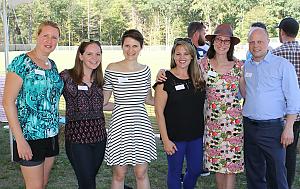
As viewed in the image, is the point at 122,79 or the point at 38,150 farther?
the point at 122,79

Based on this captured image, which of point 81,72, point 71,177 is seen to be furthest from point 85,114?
point 71,177

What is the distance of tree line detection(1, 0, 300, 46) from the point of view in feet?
154

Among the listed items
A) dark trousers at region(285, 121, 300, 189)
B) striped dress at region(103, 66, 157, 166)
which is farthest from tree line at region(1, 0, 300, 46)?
striped dress at region(103, 66, 157, 166)

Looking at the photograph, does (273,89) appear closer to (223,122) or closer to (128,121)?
(223,122)

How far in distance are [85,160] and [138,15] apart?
51.8 m

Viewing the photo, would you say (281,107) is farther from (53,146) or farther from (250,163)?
(53,146)

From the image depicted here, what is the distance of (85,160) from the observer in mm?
3090

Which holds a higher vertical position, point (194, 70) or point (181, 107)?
point (194, 70)

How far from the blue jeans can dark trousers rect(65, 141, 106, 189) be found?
63 cm

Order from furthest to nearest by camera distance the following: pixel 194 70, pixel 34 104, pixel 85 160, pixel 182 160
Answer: pixel 182 160, pixel 194 70, pixel 85 160, pixel 34 104

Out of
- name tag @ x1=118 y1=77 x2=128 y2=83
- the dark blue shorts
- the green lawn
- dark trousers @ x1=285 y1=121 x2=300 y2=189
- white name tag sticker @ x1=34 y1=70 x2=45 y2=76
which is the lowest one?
the green lawn

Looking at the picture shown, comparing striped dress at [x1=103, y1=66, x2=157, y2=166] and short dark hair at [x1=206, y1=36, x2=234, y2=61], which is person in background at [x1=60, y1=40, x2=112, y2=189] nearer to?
striped dress at [x1=103, y1=66, x2=157, y2=166]

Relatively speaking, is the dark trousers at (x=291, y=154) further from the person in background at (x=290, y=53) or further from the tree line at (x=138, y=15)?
the tree line at (x=138, y=15)

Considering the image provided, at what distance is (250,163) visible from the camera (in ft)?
11.6
